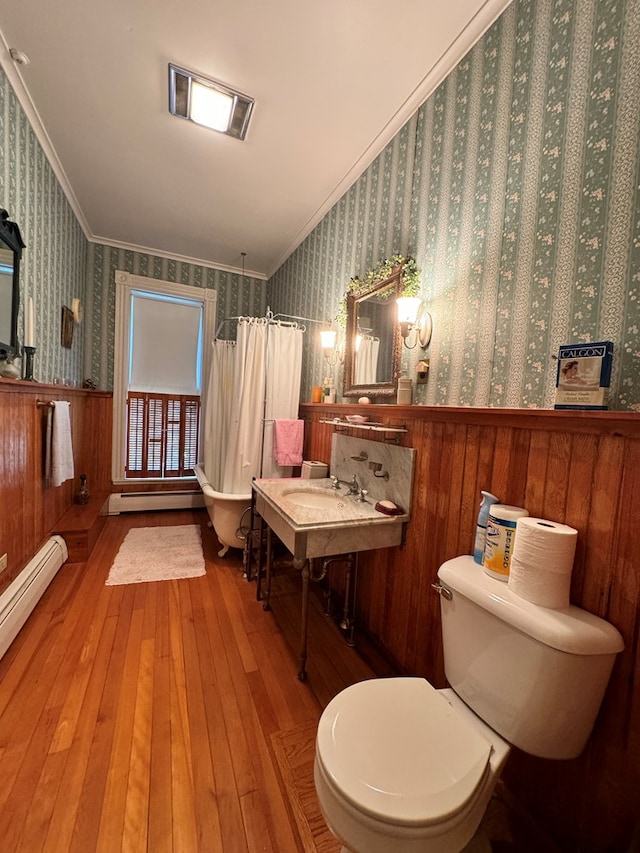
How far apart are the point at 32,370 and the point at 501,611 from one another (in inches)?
110

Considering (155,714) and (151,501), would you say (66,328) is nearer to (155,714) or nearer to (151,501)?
(151,501)

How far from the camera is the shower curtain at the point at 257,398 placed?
9.02ft

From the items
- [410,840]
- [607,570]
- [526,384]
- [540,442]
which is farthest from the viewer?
[526,384]

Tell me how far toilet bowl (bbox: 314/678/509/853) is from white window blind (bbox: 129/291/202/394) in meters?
3.83

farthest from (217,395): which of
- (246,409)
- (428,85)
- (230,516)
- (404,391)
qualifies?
(428,85)

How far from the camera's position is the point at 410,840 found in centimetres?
75

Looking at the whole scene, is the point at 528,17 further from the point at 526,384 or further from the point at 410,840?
the point at 410,840

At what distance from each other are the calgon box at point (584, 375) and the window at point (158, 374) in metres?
3.74

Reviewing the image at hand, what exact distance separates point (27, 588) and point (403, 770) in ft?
7.15

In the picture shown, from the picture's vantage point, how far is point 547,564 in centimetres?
→ 97

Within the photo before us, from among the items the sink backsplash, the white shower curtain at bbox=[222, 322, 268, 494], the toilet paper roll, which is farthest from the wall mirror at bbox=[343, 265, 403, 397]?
the toilet paper roll

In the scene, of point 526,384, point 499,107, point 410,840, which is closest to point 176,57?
point 499,107

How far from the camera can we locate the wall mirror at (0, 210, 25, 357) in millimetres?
1815

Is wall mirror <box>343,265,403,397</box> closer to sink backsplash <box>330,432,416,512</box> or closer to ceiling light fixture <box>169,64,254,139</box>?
sink backsplash <box>330,432,416,512</box>
